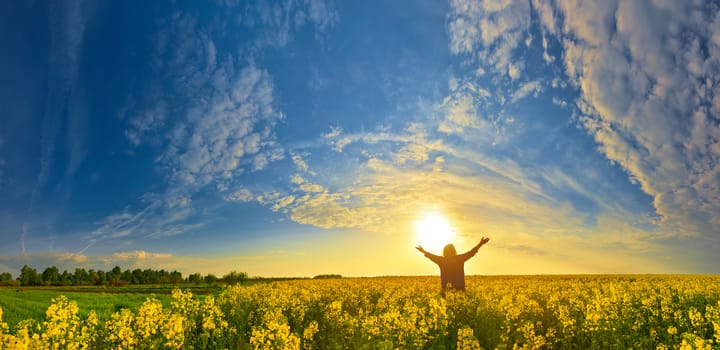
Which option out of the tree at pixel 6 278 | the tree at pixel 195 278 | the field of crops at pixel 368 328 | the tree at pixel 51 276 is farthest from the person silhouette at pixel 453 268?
the tree at pixel 6 278

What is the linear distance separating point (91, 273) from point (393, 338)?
494 ft

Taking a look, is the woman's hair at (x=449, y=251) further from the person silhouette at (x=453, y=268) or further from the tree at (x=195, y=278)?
the tree at (x=195, y=278)

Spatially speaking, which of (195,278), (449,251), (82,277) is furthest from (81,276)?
(449,251)

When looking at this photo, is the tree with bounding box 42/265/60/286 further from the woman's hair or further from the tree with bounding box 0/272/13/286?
the woman's hair

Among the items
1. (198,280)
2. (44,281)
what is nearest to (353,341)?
(198,280)

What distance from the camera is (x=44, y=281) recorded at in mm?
129875

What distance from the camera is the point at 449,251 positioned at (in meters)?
18.5

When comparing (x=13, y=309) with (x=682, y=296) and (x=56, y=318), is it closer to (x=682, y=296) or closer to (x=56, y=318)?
(x=56, y=318)

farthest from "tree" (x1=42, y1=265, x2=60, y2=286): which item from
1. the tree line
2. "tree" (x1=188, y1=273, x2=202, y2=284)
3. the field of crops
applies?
the field of crops

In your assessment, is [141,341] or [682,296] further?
[682,296]

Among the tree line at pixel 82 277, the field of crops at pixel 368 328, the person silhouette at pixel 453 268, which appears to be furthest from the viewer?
the tree line at pixel 82 277

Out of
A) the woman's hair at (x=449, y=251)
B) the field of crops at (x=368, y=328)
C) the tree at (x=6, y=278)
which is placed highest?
the woman's hair at (x=449, y=251)

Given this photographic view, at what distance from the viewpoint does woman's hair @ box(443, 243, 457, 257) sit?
18453mm

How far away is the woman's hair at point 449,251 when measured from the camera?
727 inches
